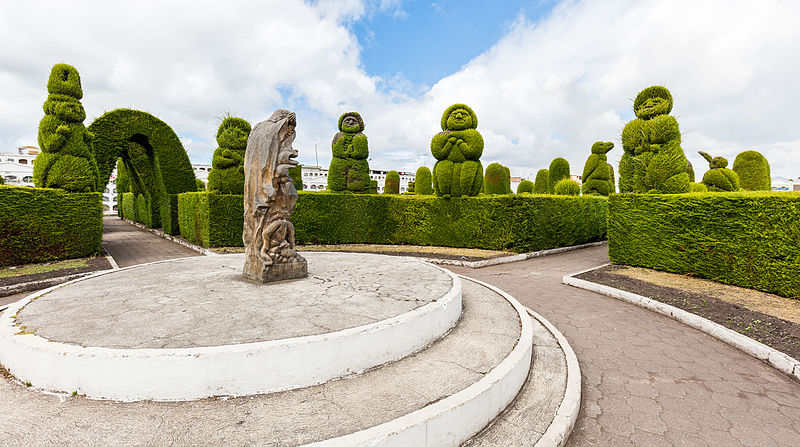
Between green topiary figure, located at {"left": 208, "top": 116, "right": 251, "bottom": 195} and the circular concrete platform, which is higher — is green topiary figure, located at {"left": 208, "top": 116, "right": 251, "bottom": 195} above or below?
above

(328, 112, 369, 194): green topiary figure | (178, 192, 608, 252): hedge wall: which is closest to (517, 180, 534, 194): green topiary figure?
(178, 192, 608, 252): hedge wall

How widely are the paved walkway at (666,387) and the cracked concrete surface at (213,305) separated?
2204 mm

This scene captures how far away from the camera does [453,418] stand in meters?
2.58

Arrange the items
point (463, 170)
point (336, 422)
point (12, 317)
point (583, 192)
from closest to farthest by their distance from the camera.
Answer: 1. point (336, 422)
2. point (12, 317)
3. point (463, 170)
4. point (583, 192)

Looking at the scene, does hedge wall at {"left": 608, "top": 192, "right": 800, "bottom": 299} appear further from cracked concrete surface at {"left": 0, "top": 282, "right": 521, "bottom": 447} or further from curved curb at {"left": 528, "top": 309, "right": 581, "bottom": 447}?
cracked concrete surface at {"left": 0, "top": 282, "right": 521, "bottom": 447}

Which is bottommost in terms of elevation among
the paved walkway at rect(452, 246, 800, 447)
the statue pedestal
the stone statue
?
the paved walkway at rect(452, 246, 800, 447)

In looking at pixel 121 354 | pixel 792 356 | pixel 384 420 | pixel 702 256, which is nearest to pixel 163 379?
pixel 121 354

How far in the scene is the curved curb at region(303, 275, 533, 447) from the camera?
2246mm

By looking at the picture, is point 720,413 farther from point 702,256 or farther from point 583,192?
point 583,192

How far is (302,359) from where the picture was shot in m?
3.00

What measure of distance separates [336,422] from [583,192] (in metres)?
21.8

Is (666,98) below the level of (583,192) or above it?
above

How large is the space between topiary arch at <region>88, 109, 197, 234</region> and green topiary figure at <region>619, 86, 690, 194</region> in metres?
18.5

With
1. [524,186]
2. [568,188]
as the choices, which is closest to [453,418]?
[568,188]
